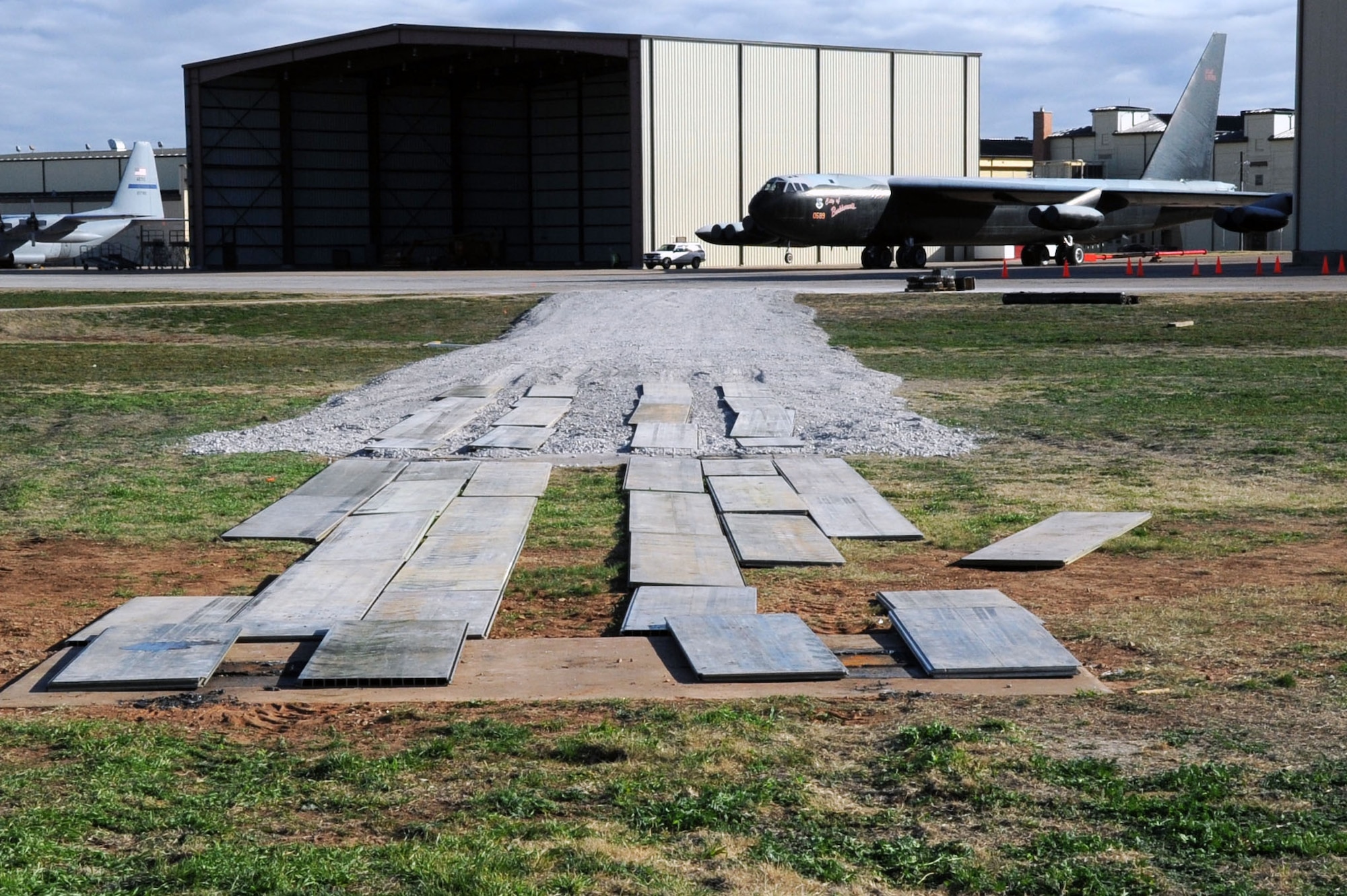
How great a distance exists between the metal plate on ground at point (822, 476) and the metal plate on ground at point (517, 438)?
236cm

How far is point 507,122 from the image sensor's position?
8000cm

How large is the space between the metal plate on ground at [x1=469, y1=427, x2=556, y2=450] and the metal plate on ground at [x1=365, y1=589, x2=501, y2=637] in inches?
212

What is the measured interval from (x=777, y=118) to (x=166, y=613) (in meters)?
68.0

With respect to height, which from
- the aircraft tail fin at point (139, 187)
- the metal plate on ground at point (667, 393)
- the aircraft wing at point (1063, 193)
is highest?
the aircraft tail fin at point (139, 187)

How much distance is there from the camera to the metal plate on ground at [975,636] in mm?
5840

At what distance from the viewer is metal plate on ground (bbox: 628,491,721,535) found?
9000 millimetres

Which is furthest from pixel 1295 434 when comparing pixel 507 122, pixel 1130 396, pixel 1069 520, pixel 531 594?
pixel 507 122

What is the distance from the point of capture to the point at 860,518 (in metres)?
9.50

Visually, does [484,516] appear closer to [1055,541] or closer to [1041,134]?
[1055,541]

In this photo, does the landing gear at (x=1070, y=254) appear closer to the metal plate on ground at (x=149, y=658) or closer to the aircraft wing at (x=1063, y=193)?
the aircraft wing at (x=1063, y=193)

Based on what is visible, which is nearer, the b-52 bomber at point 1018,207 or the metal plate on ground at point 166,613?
the metal plate on ground at point 166,613

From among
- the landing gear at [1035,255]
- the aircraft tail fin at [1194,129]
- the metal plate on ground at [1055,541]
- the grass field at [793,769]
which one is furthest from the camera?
the aircraft tail fin at [1194,129]

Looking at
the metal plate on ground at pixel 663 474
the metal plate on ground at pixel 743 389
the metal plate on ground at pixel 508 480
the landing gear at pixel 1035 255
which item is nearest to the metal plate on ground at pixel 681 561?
the metal plate on ground at pixel 663 474

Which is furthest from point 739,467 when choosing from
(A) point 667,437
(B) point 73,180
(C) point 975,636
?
(B) point 73,180
